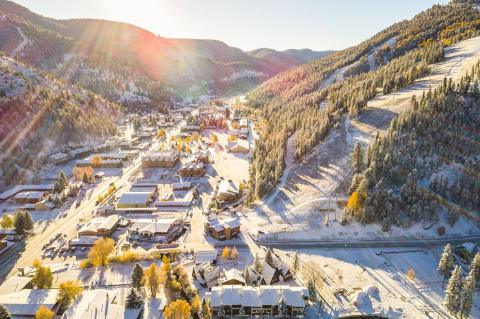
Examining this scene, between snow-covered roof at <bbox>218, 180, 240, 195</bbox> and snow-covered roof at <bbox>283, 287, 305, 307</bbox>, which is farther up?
snow-covered roof at <bbox>218, 180, 240, 195</bbox>

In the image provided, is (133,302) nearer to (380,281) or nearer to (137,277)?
(137,277)

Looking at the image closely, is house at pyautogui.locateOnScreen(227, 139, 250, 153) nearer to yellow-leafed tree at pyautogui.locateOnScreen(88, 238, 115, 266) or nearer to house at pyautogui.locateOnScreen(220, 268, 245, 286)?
yellow-leafed tree at pyautogui.locateOnScreen(88, 238, 115, 266)

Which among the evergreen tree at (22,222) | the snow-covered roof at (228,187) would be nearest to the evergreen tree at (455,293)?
the snow-covered roof at (228,187)

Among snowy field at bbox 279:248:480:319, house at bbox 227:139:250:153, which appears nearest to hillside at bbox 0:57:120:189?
house at bbox 227:139:250:153

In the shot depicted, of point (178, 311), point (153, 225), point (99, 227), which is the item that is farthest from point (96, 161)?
point (178, 311)

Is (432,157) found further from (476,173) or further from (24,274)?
(24,274)

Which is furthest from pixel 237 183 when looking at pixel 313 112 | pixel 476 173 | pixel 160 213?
pixel 476 173

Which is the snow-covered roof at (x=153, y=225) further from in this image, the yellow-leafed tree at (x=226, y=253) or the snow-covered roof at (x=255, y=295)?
the snow-covered roof at (x=255, y=295)
